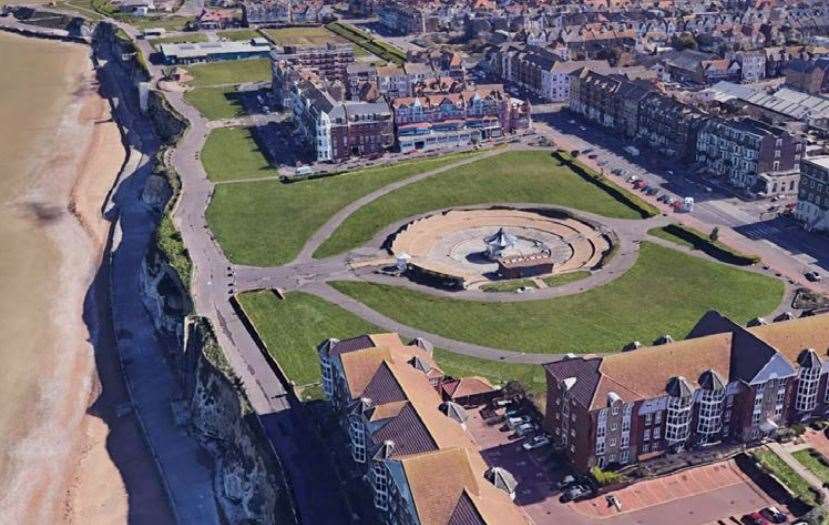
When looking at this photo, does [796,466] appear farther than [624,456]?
No

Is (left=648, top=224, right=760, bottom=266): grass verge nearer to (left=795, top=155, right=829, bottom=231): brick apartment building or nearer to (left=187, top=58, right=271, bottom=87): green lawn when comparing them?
(left=795, top=155, right=829, bottom=231): brick apartment building

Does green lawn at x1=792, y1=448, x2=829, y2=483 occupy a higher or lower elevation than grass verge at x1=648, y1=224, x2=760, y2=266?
lower

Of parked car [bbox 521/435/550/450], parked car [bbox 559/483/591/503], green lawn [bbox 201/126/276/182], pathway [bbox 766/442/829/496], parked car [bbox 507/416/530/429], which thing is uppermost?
green lawn [bbox 201/126/276/182]

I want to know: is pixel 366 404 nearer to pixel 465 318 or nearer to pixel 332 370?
pixel 332 370

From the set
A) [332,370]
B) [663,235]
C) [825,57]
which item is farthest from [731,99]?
[332,370]

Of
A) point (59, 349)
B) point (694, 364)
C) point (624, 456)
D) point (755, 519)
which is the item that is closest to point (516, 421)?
point (624, 456)

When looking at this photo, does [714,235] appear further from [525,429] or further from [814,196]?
[525,429]

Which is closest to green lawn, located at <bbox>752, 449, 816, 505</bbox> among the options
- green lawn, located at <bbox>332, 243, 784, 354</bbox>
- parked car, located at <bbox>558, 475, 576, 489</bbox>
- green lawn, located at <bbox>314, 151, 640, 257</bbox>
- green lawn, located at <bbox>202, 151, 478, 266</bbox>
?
parked car, located at <bbox>558, 475, 576, 489</bbox>

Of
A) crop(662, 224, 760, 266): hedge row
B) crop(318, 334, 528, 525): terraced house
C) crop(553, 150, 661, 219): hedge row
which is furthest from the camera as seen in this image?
crop(553, 150, 661, 219): hedge row
